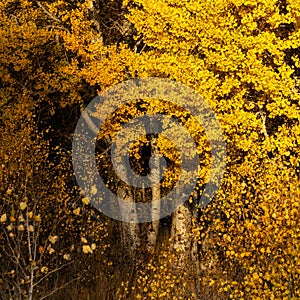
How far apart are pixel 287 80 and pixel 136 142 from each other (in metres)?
4.11

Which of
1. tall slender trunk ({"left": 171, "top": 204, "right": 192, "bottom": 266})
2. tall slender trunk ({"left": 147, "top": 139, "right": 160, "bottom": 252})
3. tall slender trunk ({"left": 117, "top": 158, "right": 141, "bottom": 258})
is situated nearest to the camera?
tall slender trunk ({"left": 171, "top": 204, "right": 192, "bottom": 266})

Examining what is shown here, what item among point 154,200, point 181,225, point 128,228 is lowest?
point 128,228

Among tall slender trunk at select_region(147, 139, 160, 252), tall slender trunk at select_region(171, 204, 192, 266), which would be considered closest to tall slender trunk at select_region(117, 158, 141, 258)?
tall slender trunk at select_region(147, 139, 160, 252)

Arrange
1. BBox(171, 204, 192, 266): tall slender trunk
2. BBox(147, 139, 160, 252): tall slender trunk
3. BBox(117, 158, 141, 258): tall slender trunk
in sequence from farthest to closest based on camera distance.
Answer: BBox(147, 139, 160, 252): tall slender trunk → BBox(117, 158, 141, 258): tall slender trunk → BBox(171, 204, 192, 266): tall slender trunk

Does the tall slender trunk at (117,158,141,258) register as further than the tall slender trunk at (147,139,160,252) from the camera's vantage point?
No

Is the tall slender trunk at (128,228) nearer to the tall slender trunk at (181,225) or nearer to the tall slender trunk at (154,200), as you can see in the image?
the tall slender trunk at (154,200)

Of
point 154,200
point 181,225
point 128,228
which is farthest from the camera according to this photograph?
point 154,200

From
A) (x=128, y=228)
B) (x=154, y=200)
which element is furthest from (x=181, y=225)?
(x=128, y=228)

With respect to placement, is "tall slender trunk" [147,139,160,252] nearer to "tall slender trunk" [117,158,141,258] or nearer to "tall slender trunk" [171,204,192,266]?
"tall slender trunk" [117,158,141,258]

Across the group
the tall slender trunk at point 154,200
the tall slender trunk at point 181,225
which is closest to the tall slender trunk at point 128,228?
the tall slender trunk at point 154,200

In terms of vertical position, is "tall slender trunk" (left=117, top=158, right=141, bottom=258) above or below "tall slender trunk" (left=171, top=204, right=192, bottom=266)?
below

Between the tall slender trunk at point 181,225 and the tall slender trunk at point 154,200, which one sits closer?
the tall slender trunk at point 181,225

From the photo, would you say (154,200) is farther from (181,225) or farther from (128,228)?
(181,225)

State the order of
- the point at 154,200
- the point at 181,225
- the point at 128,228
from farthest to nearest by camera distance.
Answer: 1. the point at 154,200
2. the point at 128,228
3. the point at 181,225
